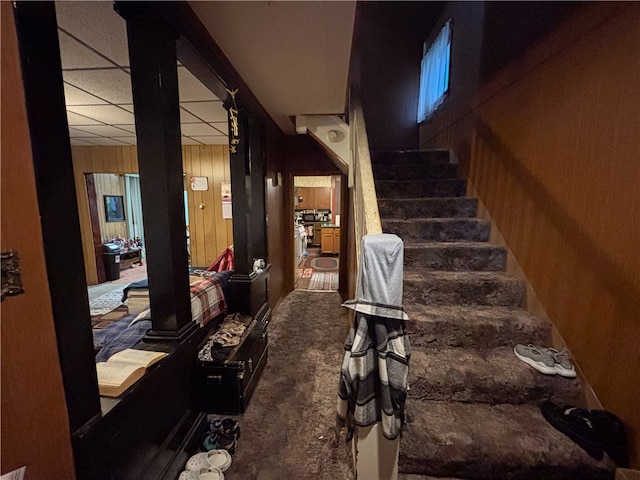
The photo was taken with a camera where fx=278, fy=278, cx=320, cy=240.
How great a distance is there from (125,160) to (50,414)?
15.7 feet

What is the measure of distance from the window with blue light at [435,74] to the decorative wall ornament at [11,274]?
379 cm

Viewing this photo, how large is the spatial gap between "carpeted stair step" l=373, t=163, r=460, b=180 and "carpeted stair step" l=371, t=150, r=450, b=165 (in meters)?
0.21

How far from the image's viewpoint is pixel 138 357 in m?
1.32

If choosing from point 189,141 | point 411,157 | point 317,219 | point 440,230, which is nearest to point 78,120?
point 189,141

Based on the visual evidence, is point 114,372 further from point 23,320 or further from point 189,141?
Answer: point 189,141

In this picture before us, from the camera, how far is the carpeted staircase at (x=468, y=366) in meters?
1.22

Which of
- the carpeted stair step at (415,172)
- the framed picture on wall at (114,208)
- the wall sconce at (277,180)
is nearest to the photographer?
the carpeted stair step at (415,172)

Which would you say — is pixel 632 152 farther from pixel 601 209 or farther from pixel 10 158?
pixel 10 158

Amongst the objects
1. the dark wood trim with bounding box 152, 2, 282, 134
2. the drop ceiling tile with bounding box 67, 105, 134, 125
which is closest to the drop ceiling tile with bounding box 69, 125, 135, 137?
the drop ceiling tile with bounding box 67, 105, 134, 125

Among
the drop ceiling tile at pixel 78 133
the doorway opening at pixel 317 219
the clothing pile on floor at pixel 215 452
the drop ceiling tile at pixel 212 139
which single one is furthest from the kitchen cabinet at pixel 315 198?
the clothing pile on floor at pixel 215 452

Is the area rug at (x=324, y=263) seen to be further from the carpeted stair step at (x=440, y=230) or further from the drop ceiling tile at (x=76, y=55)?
the drop ceiling tile at (x=76, y=55)

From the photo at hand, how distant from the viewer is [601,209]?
4.32ft

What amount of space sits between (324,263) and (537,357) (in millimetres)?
5728

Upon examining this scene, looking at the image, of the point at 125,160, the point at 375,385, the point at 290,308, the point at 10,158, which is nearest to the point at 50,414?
the point at 10,158
